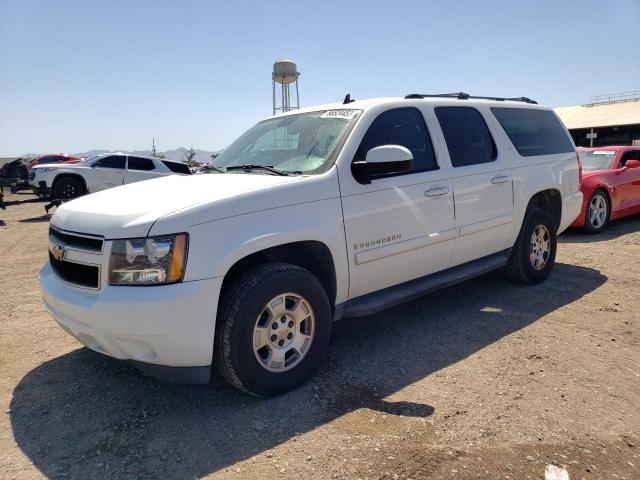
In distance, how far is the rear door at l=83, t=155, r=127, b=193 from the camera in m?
14.3

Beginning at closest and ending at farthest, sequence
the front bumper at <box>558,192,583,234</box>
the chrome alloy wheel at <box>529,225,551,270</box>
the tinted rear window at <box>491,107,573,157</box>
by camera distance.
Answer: the tinted rear window at <box>491,107,573,157</box> < the chrome alloy wheel at <box>529,225,551,270</box> < the front bumper at <box>558,192,583,234</box>

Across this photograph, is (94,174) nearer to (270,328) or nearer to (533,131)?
(533,131)

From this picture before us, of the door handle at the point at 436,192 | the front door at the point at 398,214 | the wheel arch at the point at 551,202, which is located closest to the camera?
the front door at the point at 398,214

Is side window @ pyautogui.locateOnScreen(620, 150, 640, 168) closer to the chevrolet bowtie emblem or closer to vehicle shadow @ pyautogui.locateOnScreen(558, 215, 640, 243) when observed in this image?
vehicle shadow @ pyautogui.locateOnScreen(558, 215, 640, 243)

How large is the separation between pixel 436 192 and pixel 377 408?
1.80m

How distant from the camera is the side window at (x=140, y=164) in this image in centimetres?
1470

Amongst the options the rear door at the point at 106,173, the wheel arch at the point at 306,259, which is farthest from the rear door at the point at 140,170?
the wheel arch at the point at 306,259

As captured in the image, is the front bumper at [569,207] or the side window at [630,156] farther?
the side window at [630,156]

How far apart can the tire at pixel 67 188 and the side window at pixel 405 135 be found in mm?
12630

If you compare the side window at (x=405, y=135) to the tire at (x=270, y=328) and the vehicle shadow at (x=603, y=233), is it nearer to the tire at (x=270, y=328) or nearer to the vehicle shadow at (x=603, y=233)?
the tire at (x=270, y=328)

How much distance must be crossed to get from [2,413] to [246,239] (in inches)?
73.7

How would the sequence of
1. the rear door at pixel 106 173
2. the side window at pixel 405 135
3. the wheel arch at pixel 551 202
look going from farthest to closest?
the rear door at pixel 106 173
the wheel arch at pixel 551 202
the side window at pixel 405 135

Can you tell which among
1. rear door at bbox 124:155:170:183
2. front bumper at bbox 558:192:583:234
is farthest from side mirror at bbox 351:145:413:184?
rear door at bbox 124:155:170:183

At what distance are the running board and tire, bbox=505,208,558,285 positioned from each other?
30 cm
